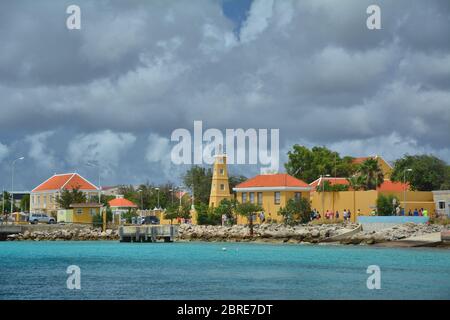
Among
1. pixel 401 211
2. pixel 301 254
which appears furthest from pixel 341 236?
pixel 301 254

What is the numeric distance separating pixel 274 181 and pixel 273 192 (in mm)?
1368

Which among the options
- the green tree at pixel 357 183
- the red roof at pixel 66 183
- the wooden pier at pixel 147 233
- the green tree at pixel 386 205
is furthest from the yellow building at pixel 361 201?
the red roof at pixel 66 183

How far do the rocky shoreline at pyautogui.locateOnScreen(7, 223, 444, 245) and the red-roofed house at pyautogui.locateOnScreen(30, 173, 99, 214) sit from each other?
91.3 ft

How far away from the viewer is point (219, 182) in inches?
3526

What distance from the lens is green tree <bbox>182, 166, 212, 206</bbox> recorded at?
361ft

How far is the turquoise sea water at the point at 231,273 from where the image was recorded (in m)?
33.7

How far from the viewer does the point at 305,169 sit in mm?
102188

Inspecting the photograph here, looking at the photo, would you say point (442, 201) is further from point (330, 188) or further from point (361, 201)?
point (330, 188)

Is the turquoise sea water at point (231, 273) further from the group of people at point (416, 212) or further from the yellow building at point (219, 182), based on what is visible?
the yellow building at point (219, 182)

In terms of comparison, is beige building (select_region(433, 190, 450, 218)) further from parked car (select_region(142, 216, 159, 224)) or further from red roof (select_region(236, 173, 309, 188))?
parked car (select_region(142, 216, 159, 224))

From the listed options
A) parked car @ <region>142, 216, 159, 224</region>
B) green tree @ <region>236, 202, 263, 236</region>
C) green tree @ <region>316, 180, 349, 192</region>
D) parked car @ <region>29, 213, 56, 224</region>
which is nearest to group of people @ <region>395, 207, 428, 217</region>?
green tree @ <region>316, 180, 349, 192</region>

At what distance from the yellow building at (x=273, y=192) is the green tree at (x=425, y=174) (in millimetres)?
13118
